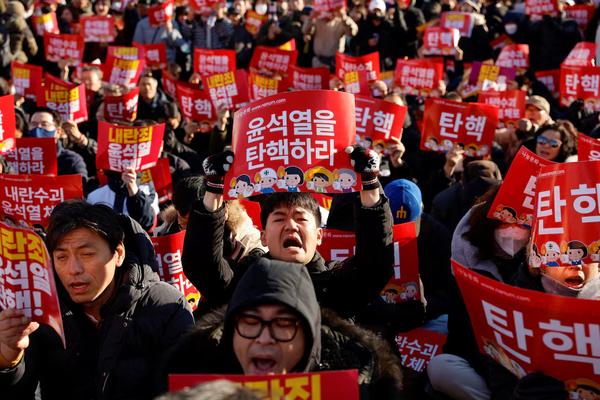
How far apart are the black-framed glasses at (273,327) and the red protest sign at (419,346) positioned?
2.41m

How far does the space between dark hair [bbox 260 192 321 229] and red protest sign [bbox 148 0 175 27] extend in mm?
11303

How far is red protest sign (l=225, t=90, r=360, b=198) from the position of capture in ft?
12.4

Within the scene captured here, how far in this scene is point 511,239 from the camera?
4180 mm

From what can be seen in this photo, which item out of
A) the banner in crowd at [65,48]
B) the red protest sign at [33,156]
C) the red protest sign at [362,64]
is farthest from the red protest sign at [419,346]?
the banner in crowd at [65,48]

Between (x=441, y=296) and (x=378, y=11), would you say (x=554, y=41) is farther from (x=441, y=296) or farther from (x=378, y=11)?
(x=441, y=296)

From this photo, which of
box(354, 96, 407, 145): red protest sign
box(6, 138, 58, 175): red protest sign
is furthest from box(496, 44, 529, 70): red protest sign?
box(6, 138, 58, 175): red protest sign

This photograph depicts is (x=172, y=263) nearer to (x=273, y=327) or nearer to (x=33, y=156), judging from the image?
(x=273, y=327)

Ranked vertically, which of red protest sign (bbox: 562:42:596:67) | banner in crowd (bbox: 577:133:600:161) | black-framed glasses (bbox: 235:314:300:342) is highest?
black-framed glasses (bbox: 235:314:300:342)

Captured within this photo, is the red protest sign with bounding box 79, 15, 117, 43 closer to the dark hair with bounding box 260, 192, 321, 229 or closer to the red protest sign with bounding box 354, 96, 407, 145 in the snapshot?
the red protest sign with bounding box 354, 96, 407, 145

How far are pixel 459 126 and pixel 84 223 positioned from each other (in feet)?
16.4

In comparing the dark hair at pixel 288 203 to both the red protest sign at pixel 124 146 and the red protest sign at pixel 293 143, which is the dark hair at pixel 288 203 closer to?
the red protest sign at pixel 293 143

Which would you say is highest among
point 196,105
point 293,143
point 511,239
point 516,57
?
point 293,143

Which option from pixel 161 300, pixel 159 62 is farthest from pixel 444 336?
pixel 159 62

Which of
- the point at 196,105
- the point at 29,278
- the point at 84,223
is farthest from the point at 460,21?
the point at 29,278
